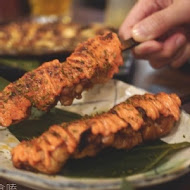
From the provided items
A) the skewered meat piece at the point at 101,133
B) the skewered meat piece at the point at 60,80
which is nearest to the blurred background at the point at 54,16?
the skewered meat piece at the point at 60,80

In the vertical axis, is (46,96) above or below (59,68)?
below

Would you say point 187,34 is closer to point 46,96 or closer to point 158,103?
point 158,103

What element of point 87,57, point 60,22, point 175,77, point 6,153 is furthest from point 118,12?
point 6,153

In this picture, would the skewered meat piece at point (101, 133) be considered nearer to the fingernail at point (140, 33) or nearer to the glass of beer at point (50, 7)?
the fingernail at point (140, 33)

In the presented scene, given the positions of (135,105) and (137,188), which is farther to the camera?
(135,105)

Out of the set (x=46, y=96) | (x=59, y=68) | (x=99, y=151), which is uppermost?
(x=59, y=68)

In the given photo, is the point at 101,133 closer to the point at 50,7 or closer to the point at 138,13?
the point at 138,13
